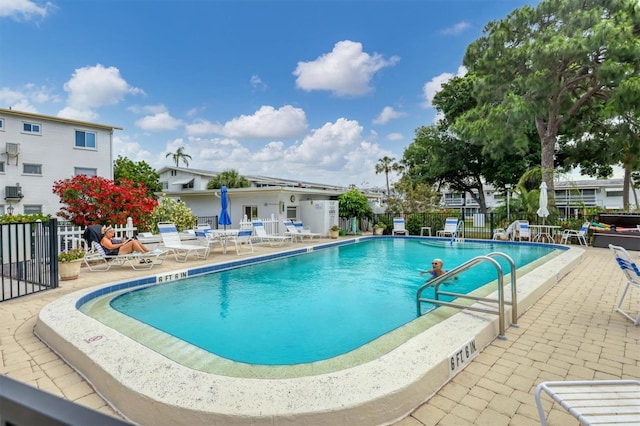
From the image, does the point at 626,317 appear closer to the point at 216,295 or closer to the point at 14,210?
the point at 216,295

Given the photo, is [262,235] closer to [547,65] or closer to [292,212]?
[292,212]

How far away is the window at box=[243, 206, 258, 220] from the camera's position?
18.5 m

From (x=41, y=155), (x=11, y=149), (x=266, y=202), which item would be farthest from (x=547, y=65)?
(x=11, y=149)

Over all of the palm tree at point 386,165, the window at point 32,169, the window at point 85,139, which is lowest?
the window at point 32,169

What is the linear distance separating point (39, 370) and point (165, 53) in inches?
610

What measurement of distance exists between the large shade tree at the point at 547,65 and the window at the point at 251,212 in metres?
13.0

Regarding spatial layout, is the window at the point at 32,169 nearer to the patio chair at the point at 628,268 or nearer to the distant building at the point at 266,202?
the distant building at the point at 266,202

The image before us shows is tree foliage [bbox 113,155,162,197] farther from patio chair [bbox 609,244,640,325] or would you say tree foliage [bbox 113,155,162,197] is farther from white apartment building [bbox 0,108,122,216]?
patio chair [bbox 609,244,640,325]

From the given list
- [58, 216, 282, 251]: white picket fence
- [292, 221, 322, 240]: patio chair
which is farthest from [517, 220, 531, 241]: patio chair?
[58, 216, 282, 251]: white picket fence

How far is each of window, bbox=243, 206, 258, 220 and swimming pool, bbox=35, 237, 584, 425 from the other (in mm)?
14370

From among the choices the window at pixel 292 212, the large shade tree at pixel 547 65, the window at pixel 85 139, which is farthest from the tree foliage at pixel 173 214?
the large shade tree at pixel 547 65

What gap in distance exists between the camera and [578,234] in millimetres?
13555

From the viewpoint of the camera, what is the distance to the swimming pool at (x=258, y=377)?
2.29m

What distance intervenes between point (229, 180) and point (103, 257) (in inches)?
845
